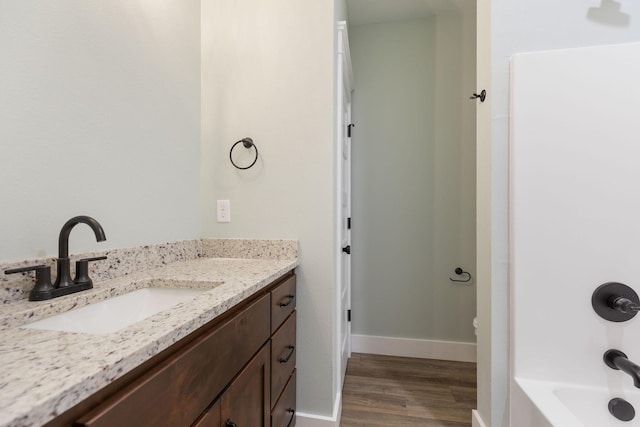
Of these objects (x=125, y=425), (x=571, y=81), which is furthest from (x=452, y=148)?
(x=125, y=425)

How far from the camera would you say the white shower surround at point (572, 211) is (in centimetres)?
114

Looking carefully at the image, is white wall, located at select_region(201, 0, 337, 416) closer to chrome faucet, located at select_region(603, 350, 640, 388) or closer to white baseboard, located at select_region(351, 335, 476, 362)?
white baseboard, located at select_region(351, 335, 476, 362)

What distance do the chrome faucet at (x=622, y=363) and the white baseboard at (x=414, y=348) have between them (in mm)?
1116

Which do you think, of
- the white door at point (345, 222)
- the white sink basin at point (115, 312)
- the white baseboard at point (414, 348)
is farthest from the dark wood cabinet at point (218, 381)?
the white baseboard at point (414, 348)

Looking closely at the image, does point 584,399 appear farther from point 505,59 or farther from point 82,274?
point 82,274

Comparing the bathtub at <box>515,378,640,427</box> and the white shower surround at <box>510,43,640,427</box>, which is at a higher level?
the white shower surround at <box>510,43,640,427</box>

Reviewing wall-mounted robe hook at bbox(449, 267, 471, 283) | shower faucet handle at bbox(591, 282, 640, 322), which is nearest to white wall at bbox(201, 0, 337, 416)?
shower faucet handle at bbox(591, 282, 640, 322)

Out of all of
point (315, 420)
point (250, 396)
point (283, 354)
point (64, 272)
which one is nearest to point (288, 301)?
point (283, 354)

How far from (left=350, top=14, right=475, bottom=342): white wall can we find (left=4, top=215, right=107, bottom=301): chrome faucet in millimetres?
Answer: 1847

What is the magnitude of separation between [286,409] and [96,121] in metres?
1.36

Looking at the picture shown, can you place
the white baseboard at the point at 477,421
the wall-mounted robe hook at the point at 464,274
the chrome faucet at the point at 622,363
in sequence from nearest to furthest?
the chrome faucet at the point at 622,363 → the white baseboard at the point at 477,421 → the wall-mounted robe hook at the point at 464,274

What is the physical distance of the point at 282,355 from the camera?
45.1 inches

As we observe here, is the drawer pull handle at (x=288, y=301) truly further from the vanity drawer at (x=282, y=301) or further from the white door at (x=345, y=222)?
the white door at (x=345, y=222)

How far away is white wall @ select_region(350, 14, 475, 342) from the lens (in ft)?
7.20
